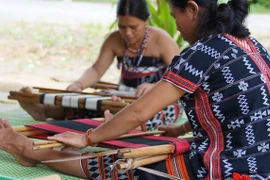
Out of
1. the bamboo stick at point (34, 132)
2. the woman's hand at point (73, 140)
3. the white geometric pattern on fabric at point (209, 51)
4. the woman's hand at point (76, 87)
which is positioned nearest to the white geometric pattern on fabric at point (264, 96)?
the white geometric pattern on fabric at point (209, 51)

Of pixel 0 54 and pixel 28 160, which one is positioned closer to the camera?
pixel 28 160

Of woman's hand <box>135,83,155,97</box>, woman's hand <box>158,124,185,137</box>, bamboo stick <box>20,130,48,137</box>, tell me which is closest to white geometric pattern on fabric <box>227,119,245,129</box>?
woman's hand <box>158,124,185,137</box>

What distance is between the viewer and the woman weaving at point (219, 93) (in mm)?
2164

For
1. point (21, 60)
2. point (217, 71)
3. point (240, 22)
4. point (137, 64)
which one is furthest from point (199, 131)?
point (21, 60)

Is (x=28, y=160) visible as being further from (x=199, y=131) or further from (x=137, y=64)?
(x=137, y=64)

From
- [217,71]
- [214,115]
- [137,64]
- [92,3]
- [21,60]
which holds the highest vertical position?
[92,3]

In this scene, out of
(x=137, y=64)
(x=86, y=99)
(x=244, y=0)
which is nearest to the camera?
(x=244, y=0)

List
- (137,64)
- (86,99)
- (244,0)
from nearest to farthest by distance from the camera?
(244,0) < (86,99) < (137,64)

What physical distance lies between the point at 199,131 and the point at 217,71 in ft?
0.93

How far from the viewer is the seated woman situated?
3996mm

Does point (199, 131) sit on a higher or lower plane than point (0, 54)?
lower

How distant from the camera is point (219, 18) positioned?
2229 mm

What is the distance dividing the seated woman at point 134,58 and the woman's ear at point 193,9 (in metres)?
1.68

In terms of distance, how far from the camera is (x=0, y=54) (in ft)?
27.8
